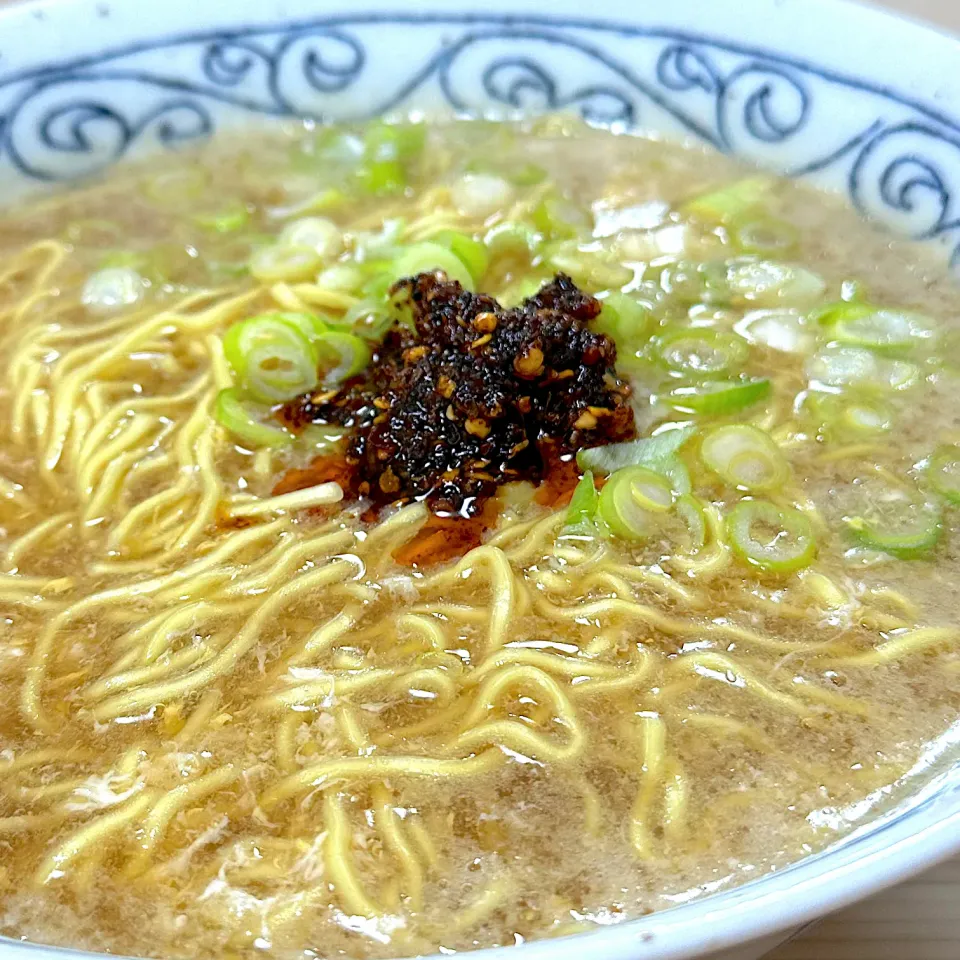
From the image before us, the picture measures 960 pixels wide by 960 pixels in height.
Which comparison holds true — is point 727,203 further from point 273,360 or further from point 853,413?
point 273,360

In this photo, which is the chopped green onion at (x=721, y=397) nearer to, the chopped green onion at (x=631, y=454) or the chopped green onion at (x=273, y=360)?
the chopped green onion at (x=631, y=454)

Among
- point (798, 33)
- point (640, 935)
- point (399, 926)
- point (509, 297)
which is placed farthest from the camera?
point (798, 33)

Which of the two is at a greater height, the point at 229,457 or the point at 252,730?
the point at 229,457

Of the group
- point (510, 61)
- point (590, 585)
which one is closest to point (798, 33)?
point (510, 61)

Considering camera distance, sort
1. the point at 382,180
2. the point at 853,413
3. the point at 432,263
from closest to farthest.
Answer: the point at 853,413
the point at 432,263
the point at 382,180

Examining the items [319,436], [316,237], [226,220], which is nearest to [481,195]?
[316,237]

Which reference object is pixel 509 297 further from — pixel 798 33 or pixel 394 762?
pixel 394 762

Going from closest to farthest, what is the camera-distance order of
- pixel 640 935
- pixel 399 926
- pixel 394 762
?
pixel 640 935 < pixel 399 926 < pixel 394 762

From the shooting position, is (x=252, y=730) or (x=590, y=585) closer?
(x=252, y=730)
